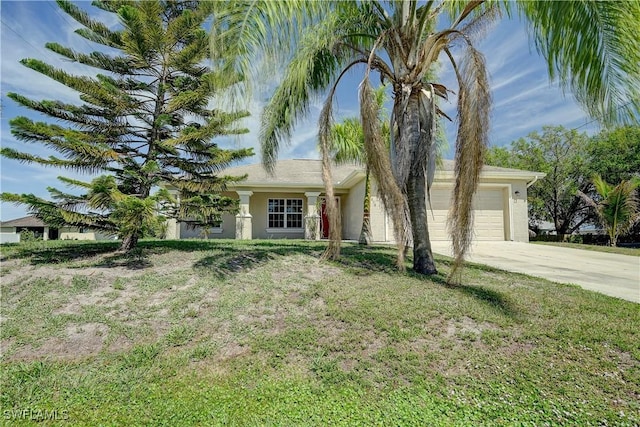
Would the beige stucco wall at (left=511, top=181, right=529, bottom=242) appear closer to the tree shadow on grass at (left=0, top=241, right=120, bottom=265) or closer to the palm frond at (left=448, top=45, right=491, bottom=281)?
the palm frond at (left=448, top=45, right=491, bottom=281)

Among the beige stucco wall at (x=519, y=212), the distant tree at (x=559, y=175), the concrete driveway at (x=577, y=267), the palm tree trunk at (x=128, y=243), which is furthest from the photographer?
the distant tree at (x=559, y=175)

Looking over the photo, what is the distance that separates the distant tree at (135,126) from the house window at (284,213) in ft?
30.6

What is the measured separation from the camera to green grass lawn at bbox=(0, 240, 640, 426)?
9.91 feet

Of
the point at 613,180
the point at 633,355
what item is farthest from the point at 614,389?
the point at 613,180

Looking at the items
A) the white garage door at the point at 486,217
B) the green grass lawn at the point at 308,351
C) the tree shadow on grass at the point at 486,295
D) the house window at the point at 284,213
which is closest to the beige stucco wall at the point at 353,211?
the house window at the point at 284,213

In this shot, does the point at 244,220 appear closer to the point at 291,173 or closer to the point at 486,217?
the point at 291,173

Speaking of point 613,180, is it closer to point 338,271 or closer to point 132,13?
point 338,271

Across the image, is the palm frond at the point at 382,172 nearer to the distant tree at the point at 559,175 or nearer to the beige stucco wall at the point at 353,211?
the beige stucco wall at the point at 353,211

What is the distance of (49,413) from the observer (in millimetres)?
2992

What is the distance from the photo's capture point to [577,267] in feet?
29.7

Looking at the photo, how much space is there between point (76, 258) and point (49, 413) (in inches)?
189

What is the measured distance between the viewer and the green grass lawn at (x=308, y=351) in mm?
3021

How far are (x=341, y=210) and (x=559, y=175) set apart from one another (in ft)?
55.1

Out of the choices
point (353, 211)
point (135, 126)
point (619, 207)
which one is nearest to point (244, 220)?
point (353, 211)
